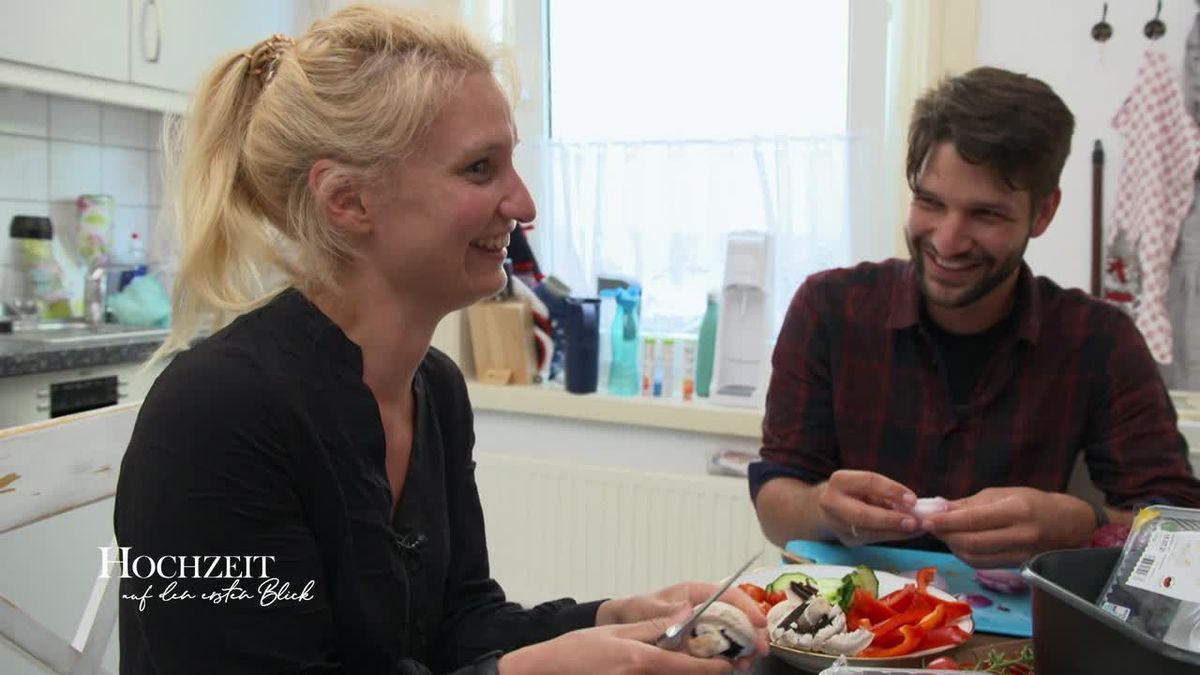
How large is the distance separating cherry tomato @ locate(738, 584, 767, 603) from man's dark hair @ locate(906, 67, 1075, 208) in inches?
32.1

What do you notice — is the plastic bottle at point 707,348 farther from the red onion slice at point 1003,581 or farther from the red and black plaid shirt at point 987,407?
the red onion slice at point 1003,581

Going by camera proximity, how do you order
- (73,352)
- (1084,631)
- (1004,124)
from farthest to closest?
1. (73,352)
2. (1004,124)
3. (1084,631)

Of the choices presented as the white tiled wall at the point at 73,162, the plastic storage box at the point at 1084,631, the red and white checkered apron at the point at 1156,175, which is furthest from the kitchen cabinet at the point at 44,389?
the red and white checkered apron at the point at 1156,175

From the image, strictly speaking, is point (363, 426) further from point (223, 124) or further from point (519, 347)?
point (519, 347)

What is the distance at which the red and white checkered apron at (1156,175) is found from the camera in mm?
2152

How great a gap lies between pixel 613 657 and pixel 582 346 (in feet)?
5.93

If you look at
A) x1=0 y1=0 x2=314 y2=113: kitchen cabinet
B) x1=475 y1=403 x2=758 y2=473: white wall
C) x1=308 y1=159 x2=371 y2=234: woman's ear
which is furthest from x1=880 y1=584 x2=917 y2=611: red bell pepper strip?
x1=0 y1=0 x2=314 y2=113: kitchen cabinet

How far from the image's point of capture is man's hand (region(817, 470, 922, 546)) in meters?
1.26

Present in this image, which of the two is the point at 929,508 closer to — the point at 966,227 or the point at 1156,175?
the point at 966,227

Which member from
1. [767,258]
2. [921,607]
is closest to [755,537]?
[767,258]

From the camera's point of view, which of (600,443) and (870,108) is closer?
(870,108)

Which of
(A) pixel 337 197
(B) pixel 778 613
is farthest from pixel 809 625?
(A) pixel 337 197

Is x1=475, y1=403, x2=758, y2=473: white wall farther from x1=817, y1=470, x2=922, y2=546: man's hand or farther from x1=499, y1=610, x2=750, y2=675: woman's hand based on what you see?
x1=499, y1=610, x2=750, y2=675: woman's hand

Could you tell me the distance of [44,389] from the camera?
2.23m
